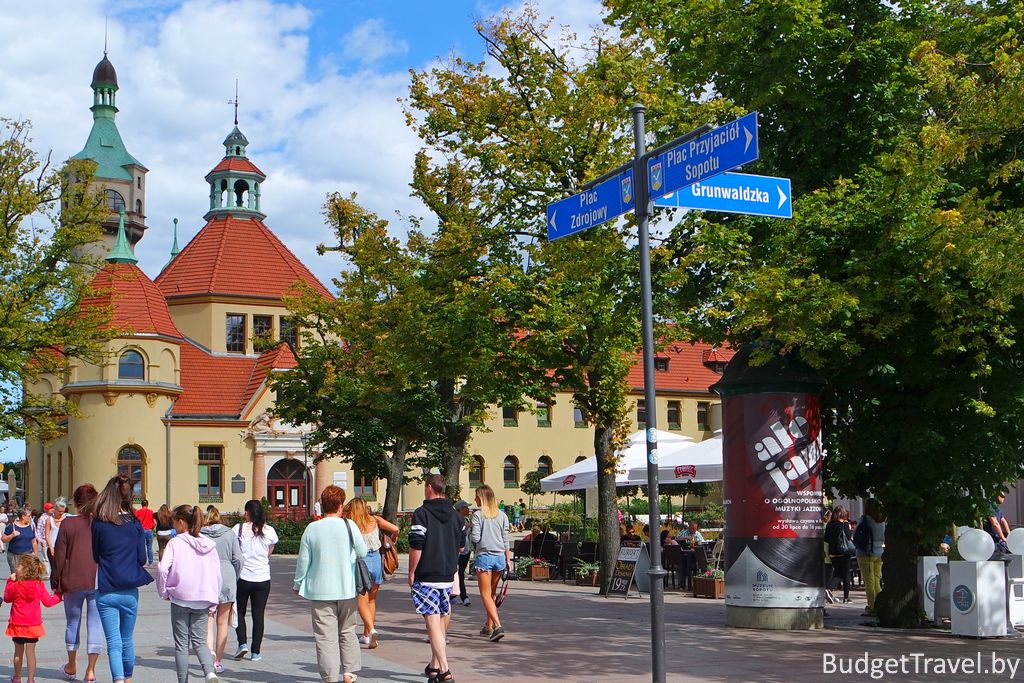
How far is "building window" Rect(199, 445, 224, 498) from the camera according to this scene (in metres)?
55.2

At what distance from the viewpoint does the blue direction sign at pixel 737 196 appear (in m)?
9.15

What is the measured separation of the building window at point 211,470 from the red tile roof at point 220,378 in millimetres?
1659

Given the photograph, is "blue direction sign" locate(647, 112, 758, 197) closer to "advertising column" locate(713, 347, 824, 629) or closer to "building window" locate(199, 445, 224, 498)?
"advertising column" locate(713, 347, 824, 629)

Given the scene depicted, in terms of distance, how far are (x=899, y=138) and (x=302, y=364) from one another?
23.8 m

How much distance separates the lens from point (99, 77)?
88438 millimetres

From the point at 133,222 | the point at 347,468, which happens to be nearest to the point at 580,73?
the point at 347,468

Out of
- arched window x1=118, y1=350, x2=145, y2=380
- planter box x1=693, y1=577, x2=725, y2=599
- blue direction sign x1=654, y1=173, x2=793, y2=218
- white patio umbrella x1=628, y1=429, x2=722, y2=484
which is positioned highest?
arched window x1=118, y1=350, x2=145, y2=380

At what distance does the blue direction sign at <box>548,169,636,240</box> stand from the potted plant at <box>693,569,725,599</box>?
40.0 ft

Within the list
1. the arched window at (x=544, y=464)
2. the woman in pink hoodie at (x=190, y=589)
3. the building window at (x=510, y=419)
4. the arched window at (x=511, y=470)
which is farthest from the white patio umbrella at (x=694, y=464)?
the arched window at (x=544, y=464)

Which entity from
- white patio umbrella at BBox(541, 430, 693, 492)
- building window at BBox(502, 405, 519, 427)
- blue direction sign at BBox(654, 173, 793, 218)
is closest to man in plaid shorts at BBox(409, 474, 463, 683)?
blue direction sign at BBox(654, 173, 793, 218)

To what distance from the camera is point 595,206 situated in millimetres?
9664

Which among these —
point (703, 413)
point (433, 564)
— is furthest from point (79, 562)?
point (703, 413)

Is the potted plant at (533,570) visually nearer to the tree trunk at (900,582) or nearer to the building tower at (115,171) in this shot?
the tree trunk at (900,582)

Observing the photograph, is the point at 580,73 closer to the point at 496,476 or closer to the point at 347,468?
the point at 347,468
